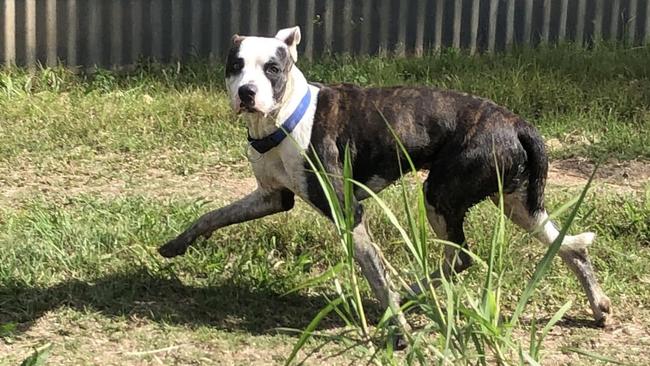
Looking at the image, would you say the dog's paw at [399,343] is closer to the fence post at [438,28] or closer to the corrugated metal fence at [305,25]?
the corrugated metal fence at [305,25]

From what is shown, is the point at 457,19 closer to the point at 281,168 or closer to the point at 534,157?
the point at 534,157

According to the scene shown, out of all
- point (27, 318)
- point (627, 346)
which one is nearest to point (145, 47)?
point (27, 318)

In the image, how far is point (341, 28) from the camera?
1087cm

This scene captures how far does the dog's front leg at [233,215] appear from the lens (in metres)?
6.26

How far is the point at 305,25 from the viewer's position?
1073 cm

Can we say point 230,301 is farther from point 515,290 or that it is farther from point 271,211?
point 515,290

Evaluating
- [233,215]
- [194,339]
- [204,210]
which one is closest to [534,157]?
[233,215]

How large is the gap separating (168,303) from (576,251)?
6.48 feet

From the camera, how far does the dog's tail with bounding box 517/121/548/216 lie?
5.91 m

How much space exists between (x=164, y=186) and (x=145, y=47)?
280 cm

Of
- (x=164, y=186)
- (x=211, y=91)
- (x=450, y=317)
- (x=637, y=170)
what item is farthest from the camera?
(x=211, y=91)

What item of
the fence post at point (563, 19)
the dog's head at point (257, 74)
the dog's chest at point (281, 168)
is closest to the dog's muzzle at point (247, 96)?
the dog's head at point (257, 74)

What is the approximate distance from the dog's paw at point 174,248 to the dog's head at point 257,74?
36.1 inches

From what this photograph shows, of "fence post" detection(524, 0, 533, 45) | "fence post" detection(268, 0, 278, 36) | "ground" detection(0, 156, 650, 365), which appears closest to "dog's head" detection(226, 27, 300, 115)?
"ground" detection(0, 156, 650, 365)
